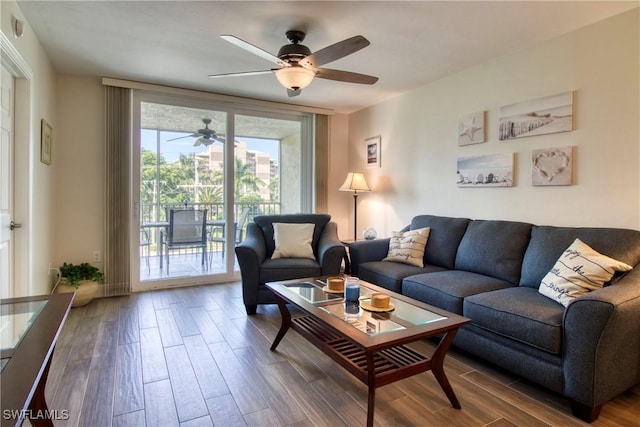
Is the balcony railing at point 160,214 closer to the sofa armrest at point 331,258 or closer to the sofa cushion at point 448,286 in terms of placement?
the sofa armrest at point 331,258

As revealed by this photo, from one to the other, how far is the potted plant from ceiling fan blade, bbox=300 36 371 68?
3006 millimetres

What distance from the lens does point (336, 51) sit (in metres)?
2.15

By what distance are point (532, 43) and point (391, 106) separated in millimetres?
1787

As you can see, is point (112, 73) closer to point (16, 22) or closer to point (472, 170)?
point (16, 22)

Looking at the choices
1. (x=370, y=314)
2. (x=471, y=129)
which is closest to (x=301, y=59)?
(x=370, y=314)

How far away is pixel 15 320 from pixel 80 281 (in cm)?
257

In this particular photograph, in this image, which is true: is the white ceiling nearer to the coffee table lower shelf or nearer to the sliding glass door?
the sliding glass door

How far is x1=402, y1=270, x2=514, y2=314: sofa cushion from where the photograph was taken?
2.43 metres

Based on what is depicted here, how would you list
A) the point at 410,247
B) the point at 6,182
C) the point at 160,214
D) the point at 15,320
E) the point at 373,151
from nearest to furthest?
the point at 15,320
the point at 6,182
the point at 410,247
the point at 160,214
the point at 373,151

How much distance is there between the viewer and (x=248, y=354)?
2.44 meters

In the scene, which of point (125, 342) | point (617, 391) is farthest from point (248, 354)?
point (617, 391)

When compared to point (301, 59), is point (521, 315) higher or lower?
lower

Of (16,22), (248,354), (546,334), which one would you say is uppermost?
(16,22)

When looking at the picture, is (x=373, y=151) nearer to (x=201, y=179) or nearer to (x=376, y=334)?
(x=201, y=179)
